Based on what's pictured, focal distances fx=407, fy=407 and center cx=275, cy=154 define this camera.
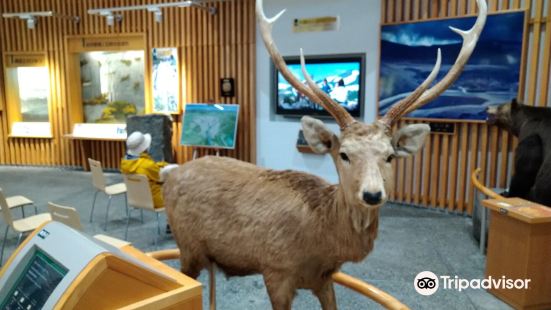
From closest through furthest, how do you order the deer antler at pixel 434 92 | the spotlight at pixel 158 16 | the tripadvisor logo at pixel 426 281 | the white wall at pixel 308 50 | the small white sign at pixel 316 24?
the deer antler at pixel 434 92 < the tripadvisor logo at pixel 426 281 < the white wall at pixel 308 50 < the small white sign at pixel 316 24 < the spotlight at pixel 158 16

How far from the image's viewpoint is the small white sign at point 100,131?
339 inches

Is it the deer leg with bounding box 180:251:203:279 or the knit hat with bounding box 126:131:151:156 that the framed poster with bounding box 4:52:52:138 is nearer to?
the knit hat with bounding box 126:131:151:156

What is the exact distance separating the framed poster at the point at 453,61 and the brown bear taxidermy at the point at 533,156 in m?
0.92

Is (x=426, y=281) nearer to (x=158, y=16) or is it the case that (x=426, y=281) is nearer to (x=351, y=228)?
(x=351, y=228)

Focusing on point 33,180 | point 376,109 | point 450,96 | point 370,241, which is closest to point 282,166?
point 376,109

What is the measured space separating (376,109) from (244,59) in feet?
8.70

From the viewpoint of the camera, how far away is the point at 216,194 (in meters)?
1.87

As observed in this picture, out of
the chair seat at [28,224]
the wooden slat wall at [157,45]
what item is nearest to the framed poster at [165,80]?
the wooden slat wall at [157,45]

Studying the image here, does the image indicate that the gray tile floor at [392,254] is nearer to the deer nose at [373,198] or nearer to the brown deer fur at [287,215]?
the brown deer fur at [287,215]

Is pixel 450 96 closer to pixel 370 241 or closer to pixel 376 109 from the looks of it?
pixel 376 109

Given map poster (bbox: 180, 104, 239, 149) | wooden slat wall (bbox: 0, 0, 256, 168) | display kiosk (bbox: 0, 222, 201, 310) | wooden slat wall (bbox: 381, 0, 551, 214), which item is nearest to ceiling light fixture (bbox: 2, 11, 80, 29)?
wooden slat wall (bbox: 0, 0, 256, 168)

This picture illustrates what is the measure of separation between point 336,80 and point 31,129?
288 inches

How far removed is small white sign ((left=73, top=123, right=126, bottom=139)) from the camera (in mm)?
8617

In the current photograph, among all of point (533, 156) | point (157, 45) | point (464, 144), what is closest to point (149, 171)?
point (533, 156)
